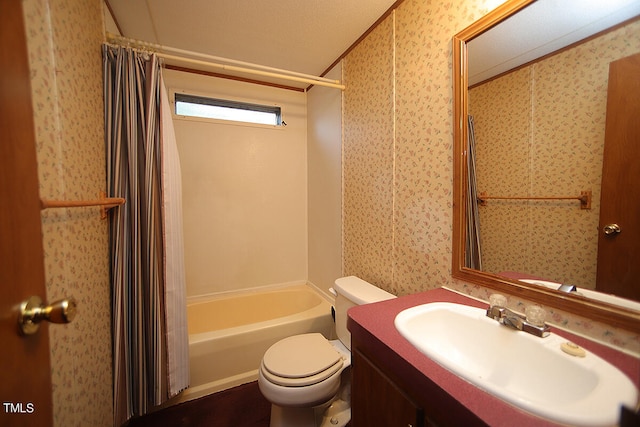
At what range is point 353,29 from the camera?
62.7 inches

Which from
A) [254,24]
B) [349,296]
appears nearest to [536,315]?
[349,296]

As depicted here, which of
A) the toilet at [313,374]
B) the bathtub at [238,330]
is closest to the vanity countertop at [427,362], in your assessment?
the toilet at [313,374]

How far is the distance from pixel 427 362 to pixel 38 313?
83 cm

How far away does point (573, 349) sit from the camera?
619 mm

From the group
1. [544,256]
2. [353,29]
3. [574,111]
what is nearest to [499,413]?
[544,256]

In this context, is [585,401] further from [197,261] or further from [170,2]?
[197,261]

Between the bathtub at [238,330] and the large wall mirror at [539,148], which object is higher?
the large wall mirror at [539,148]

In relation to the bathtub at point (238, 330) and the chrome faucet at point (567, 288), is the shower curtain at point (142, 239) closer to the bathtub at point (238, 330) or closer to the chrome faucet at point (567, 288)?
the bathtub at point (238, 330)

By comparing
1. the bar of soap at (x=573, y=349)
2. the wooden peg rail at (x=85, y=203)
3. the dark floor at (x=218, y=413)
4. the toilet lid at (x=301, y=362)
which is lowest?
the dark floor at (x=218, y=413)

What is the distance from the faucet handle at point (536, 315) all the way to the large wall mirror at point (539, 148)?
0.08 meters

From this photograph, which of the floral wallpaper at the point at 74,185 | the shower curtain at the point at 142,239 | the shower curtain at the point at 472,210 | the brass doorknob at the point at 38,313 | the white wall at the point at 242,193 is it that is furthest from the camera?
the white wall at the point at 242,193

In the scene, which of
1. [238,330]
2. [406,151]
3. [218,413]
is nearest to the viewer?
[406,151]

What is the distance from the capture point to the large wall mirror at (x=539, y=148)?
2.24ft

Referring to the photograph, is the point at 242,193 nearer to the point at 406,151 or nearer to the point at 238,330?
the point at 238,330
